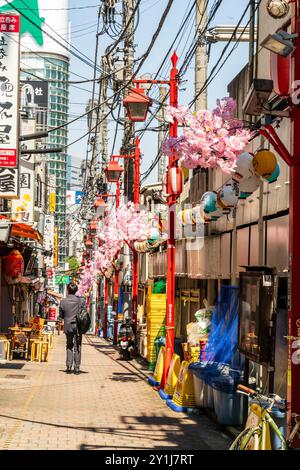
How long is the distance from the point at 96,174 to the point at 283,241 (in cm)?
4865

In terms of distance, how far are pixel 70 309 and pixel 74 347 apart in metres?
1.05

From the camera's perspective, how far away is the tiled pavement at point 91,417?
10.5 metres

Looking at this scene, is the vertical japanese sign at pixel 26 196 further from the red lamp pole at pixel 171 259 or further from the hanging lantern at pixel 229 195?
the hanging lantern at pixel 229 195

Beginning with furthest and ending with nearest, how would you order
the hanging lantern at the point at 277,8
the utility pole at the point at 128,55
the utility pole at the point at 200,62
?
1. the utility pole at the point at 128,55
2. the utility pole at the point at 200,62
3. the hanging lantern at the point at 277,8

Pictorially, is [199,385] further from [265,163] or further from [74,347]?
[74,347]

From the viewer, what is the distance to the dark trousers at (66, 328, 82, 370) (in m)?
19.8

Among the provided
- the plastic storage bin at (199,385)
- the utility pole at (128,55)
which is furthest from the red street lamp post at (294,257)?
the utility pole at (128,55)

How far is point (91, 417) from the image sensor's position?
42.0 ft

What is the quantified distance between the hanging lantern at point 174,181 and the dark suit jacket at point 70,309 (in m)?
3.99

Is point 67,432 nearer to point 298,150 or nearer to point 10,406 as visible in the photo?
point 10,406

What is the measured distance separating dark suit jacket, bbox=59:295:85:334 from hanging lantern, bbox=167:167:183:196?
3989mm

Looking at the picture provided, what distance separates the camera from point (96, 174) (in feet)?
199

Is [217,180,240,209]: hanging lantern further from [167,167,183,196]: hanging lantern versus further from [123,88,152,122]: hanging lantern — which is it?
[123,88,152,122]: hanging lantern
